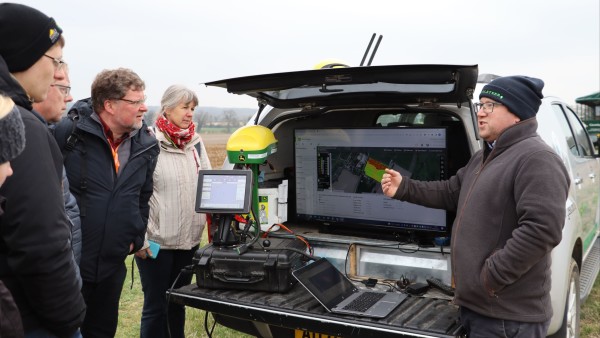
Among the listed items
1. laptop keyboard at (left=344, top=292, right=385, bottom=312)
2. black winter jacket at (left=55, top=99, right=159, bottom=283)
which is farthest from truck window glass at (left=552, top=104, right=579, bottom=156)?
black winter jacket at (left=55, top=99, right=159, bottom=283)

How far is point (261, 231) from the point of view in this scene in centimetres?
376

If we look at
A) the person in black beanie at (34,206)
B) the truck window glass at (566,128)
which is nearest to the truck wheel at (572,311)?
the truck window glass at (566,128)

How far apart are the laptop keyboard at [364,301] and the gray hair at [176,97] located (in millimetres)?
1821

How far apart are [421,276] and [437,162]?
708mm

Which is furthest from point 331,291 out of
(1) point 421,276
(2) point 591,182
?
(2) point 591,182

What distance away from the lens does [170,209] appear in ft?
12.3

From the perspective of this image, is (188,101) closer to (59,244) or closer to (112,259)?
(112,259)

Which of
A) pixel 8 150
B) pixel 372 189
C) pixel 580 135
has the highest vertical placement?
pixel 8 150

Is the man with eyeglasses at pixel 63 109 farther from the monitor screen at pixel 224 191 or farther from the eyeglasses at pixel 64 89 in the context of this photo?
the monitor screen at pixel 224 191

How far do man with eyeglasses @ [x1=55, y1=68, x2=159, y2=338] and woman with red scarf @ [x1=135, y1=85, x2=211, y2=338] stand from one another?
0.32 meters

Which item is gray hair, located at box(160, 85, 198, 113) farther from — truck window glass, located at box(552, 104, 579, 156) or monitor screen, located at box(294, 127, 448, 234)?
truck window glass, located at box(552, 104, 579, 156)

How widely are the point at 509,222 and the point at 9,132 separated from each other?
2.05 meters

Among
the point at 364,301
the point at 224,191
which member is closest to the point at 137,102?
the point at 224,191

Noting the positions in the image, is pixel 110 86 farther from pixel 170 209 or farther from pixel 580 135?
pixel 580 135
